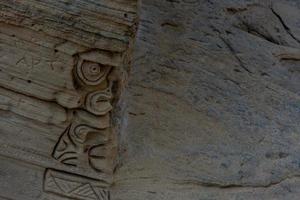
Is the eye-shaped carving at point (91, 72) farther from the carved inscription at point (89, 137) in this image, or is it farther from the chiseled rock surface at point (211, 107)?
the chiseled rock surface at point (211, 107)

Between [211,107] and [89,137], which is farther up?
[211,107]

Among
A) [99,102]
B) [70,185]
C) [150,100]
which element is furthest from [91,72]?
[150,100]

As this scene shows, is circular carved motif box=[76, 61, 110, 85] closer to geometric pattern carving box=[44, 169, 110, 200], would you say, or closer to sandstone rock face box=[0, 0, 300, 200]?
sandstone rock face box=[0, 0, 300, 200]

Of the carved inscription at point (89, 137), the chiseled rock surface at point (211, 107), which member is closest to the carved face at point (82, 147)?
the carved inscription at point (89, 137)

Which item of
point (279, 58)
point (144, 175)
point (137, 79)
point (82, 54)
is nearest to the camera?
point (82, 54)

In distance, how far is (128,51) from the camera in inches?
99.3

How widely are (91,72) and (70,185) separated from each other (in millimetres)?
393

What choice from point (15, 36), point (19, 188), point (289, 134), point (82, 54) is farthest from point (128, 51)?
point (289, 134)

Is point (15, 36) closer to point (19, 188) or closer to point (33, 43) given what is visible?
point (33, 43)

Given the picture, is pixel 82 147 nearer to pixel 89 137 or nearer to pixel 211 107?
pixel 89 137

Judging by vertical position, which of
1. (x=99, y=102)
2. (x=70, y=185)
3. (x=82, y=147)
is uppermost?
(x=99, y=102)

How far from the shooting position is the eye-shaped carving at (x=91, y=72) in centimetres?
247

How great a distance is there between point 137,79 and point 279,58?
2.12ft

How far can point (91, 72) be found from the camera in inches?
97.3
